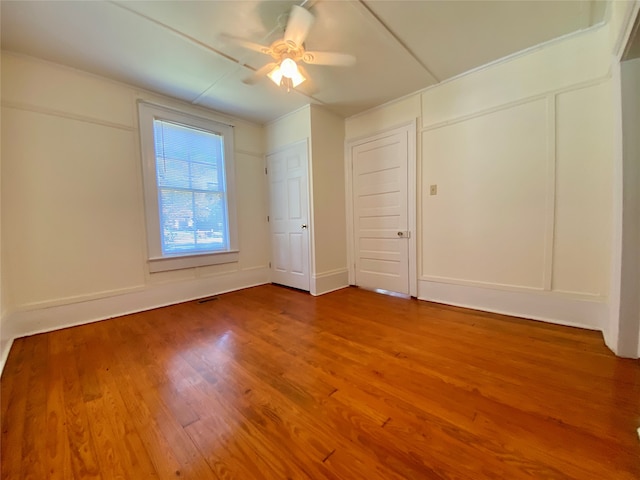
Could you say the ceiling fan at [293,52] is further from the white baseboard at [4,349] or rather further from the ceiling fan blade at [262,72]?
the white baseboard at [4,349]

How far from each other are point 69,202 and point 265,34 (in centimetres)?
258

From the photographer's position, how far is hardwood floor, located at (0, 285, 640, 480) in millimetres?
1075

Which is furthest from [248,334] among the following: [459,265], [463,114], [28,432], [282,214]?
[463,114]

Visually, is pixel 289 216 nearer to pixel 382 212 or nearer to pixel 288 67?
pixel 382 212

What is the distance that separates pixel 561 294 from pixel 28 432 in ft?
12.8

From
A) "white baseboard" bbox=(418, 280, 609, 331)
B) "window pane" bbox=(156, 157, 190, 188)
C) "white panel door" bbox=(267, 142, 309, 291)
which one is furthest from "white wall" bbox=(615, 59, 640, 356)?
"window pane" bbox=(156, 157, 190, 188)

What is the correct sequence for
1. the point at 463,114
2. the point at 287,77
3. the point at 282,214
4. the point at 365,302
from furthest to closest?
the point at 282,214, the point at 365,302, the point at 463,114, the point at 287,77

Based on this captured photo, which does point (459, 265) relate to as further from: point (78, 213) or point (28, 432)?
point (78, 213)

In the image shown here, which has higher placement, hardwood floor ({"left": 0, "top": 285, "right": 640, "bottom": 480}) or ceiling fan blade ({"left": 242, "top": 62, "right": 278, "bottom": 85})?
ceiling fan blade ({"left": 242, "top": 62, "right": 278, "bottom": 85})

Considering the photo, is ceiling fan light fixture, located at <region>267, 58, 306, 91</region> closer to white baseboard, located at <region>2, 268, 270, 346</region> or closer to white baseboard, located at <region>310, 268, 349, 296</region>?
white baseboard, located at <region>310, 268, 349, 296</region>

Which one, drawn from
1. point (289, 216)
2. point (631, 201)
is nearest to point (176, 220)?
point (289, 216)

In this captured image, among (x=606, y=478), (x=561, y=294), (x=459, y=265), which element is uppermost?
(x=459, y=265)

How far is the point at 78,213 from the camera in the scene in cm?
268

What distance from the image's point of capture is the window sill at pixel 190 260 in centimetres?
323
